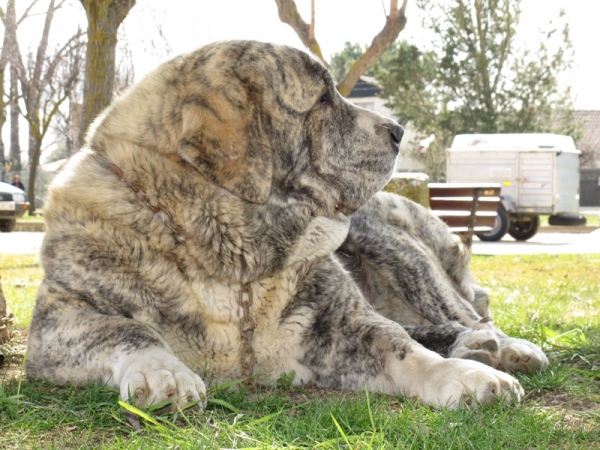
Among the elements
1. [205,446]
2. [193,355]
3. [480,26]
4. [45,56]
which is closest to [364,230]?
[193,355]

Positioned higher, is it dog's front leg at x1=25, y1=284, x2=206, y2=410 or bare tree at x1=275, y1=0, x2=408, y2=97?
bare tree at x1=275, y1=0, x2=408, y2=97

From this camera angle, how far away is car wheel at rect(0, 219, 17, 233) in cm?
1878

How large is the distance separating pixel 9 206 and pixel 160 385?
56.6ft

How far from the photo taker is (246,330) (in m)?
2.94

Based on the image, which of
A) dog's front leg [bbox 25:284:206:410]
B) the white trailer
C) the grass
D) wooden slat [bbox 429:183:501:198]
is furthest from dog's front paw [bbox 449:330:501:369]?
the white trailer

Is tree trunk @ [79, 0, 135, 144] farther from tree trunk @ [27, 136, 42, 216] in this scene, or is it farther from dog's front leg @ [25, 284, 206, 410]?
tree trunk @ [27, 136, 42, 216]

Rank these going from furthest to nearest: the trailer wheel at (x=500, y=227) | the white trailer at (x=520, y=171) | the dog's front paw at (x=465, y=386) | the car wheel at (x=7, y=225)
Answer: the car wheel at (x=7, y=225) < the white trailer at (x=520, y=171) < the trailer wheel at (x=500, y=227) < the dog's front paw at (x=465, y=386)

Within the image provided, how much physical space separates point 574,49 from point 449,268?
30.4 meters

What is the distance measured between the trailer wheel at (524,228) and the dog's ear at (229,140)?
16.1 meters

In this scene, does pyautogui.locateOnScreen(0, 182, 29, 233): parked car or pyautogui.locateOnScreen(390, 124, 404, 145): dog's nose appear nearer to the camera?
pyautogui.locateOnScreen(390, 124, 404, 145): dog's nose

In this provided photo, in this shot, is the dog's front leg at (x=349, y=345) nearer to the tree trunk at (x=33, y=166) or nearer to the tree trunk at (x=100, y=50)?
the tree trunk at (x=100, y=50)

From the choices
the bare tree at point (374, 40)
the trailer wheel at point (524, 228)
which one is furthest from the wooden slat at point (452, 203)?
the trailer wheel at point (524, 228)

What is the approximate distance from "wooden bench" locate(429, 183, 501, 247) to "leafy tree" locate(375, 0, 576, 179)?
20.9 meters

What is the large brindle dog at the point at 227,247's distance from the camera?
9.14 feet
